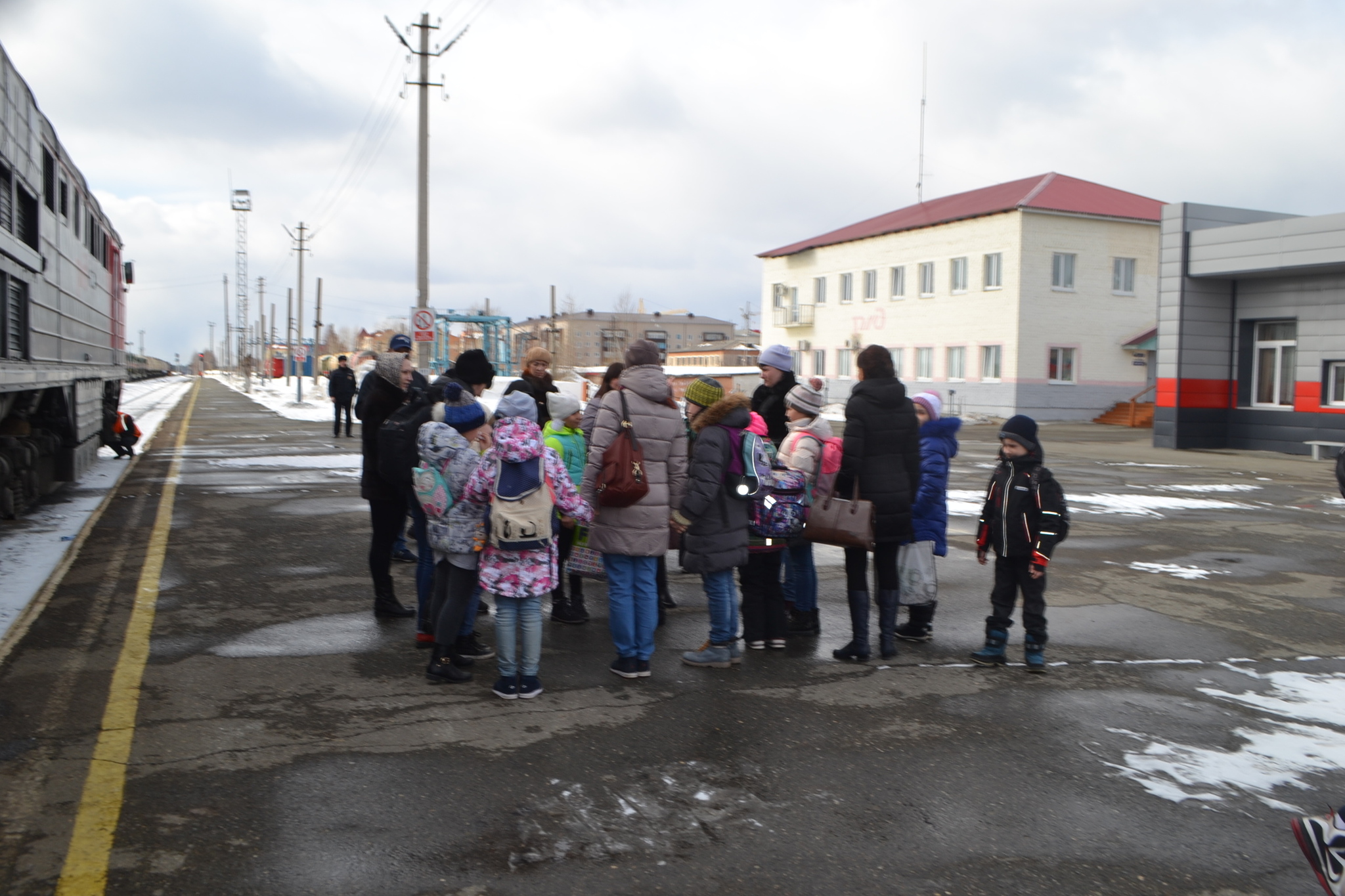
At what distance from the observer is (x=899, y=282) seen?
43.8m

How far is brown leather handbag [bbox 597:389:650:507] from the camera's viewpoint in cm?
567

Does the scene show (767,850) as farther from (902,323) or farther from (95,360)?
(902,323)

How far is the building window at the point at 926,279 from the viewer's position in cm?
4184

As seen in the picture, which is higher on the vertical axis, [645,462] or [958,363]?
[958,363]

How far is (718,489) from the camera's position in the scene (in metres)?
5.90

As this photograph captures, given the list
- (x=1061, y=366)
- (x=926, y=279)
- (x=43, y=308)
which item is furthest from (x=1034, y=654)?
(x=926, y=279)

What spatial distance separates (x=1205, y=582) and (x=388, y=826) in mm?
7432

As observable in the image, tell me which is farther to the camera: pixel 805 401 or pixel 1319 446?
pixel 1319 446

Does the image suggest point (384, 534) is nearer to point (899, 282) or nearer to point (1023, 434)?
point (1023, 434)

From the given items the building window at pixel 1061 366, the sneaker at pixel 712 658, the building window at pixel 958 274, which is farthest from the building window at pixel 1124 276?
the sneaker at pixel 712 658

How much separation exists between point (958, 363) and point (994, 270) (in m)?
3.81

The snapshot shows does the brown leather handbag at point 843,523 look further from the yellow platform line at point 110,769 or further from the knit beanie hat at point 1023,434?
the yellow platform line at point 110,769

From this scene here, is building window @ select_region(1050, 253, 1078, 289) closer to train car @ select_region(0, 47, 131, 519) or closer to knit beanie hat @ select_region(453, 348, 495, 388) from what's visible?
train car @ select_region(0, 47, 131, 519)

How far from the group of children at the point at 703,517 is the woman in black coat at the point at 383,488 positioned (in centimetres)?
80
